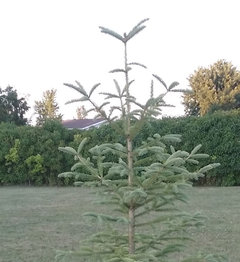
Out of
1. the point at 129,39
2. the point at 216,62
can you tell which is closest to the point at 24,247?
the point at 129,39

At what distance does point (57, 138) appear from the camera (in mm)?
20188

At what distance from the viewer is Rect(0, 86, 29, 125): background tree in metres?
37.5

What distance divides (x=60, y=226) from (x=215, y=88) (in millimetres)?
32907

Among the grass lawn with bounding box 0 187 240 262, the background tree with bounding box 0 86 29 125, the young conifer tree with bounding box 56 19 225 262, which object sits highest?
the background tree with bounding box 0 86 29 125

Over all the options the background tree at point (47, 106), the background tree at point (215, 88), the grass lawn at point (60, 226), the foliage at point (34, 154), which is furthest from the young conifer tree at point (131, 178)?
the background tree at point (47, 106)

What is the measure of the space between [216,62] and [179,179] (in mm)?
39861

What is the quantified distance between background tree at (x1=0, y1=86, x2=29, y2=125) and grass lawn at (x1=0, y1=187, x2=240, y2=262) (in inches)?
897

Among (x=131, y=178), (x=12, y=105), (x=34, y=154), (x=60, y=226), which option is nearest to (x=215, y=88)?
(x=12, y=105)

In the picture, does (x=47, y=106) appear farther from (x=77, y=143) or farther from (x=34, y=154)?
(x=77, y=143)

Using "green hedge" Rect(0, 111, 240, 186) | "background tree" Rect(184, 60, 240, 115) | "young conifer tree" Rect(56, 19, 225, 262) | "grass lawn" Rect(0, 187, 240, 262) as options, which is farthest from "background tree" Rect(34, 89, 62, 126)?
"young conifer tree" Rect(56, 19, 225, 262)

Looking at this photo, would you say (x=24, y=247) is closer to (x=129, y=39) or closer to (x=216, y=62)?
(x=129, y=39)

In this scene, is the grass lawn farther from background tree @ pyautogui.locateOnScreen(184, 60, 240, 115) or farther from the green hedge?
background tree @ pyautogui.locateOnScreen(184, 60, 240, 115)

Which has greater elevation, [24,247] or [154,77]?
[154,77]

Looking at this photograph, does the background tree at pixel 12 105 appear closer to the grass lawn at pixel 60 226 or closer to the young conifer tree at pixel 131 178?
the grass lawn at pixel 60 226
